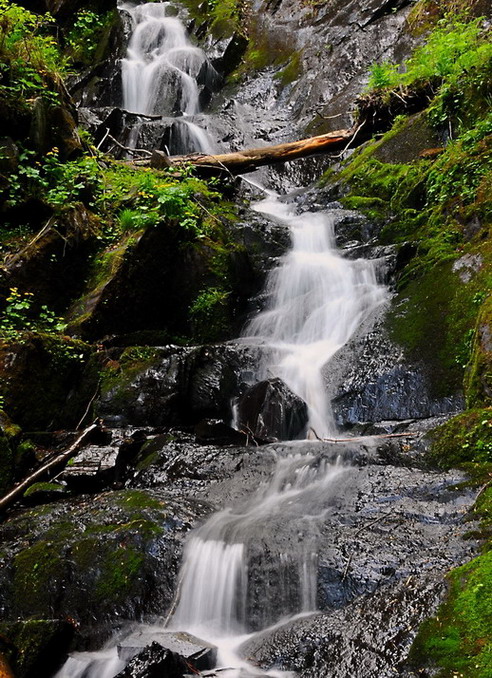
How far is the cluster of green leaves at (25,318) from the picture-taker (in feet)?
22.4

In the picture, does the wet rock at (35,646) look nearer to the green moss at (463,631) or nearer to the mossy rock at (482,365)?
the green moss at (463,631)

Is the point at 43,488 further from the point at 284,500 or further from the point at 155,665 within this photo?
the point at 155,665

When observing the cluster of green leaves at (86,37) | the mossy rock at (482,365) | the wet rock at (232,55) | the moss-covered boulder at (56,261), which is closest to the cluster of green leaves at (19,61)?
the moss-covered boulder at (56,261)

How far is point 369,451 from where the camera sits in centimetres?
492

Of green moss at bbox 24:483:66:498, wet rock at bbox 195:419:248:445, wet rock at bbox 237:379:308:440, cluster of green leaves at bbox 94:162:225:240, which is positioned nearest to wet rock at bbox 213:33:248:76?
cluster of green leaves at bbox 94:162:225:240

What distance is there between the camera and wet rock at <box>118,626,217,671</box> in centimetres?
311

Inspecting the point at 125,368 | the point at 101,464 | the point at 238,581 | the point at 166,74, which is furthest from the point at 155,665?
the point at 166,74

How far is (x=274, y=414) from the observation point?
20.2 feet

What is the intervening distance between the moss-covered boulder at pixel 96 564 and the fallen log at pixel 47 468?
58 cm

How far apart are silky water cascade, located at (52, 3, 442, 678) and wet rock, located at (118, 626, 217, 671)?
0.02m

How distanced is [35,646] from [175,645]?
825mm

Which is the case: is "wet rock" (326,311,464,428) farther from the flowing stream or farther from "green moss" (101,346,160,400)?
"green moss" (101,346,160,400)

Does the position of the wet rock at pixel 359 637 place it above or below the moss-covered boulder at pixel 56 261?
below

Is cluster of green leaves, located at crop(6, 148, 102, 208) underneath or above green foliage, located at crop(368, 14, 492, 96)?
underneath
